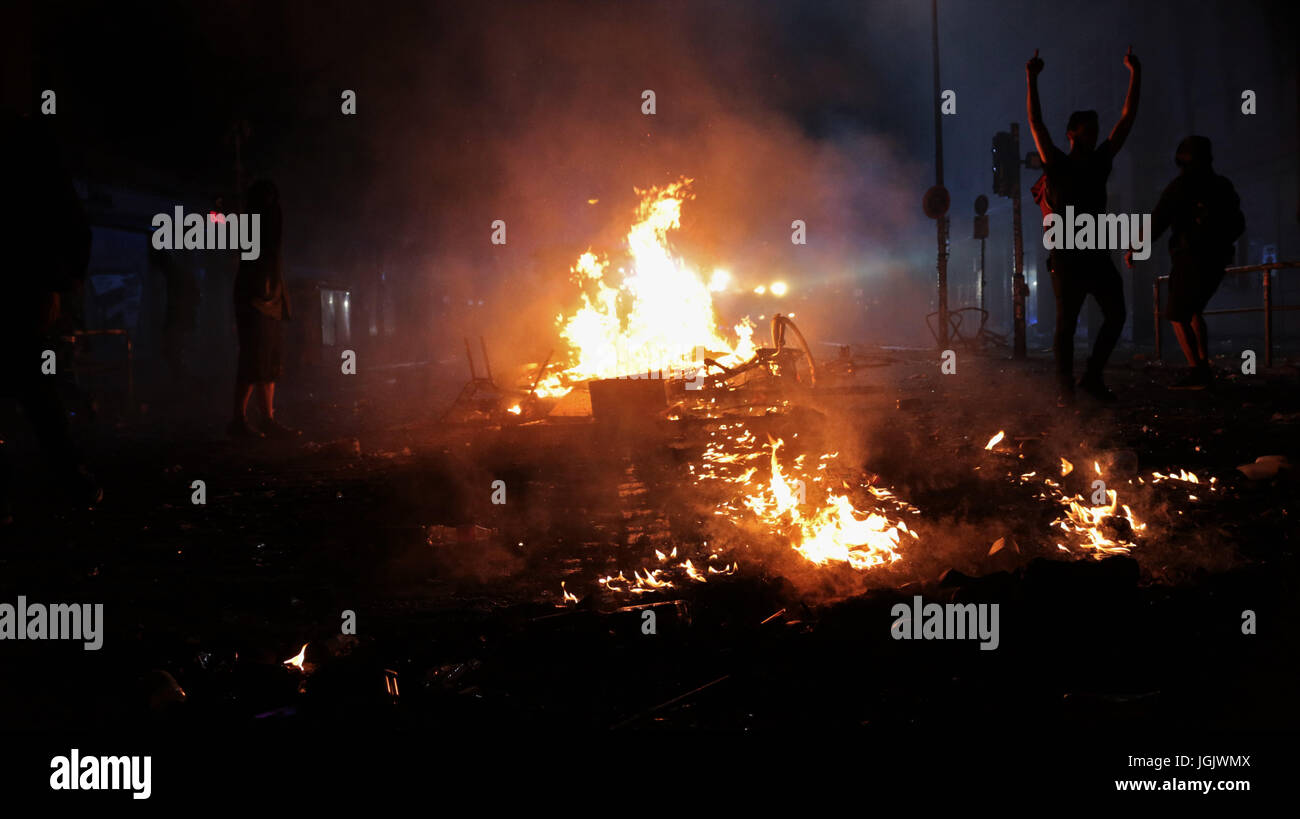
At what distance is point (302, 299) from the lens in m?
18.8

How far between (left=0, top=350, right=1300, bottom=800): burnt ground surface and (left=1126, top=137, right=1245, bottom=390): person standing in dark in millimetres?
1508

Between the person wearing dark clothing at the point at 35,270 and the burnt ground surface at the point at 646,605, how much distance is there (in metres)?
0.54

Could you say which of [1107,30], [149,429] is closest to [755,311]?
[1107,30]

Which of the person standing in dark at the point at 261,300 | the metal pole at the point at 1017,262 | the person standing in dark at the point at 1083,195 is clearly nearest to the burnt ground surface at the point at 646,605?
the person standing in dark at the point at 1083,195

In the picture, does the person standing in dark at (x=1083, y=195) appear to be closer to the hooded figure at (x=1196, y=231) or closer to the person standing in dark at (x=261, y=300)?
the hooded figure at (x=1196, y=231)

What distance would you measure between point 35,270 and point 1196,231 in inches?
362

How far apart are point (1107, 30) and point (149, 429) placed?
88.1ft

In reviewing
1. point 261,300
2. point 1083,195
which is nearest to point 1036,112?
point 1083,195

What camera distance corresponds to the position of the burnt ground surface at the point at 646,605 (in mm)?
1979

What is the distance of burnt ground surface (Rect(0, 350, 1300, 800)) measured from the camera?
198cm

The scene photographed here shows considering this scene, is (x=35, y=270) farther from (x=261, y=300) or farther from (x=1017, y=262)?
(x=1017, y=262)

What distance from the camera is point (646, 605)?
8.84 ft
